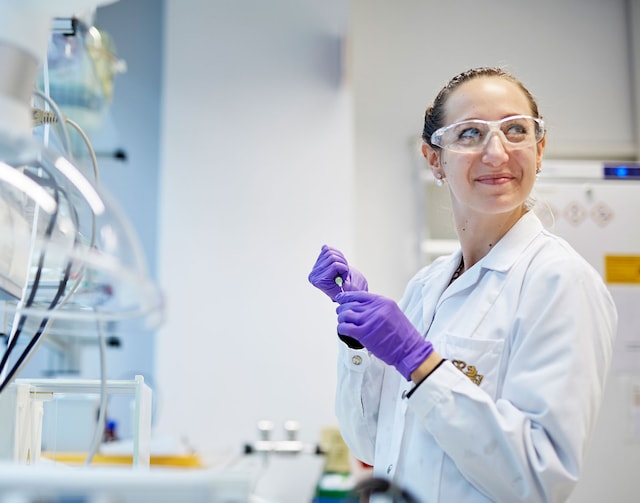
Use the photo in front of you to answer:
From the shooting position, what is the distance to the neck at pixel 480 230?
1.43 metres

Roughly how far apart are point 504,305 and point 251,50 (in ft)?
8.26

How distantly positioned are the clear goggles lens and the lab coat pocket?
13.4 inches

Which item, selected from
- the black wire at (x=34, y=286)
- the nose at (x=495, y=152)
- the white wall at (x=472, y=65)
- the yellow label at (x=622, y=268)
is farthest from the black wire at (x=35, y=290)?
the white wall at (x=472, y=65)

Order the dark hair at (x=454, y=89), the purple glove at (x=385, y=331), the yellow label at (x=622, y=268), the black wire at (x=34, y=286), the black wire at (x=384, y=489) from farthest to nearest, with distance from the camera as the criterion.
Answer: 1. the yellow label at (x=622, y=268)
2. the dark hair at (x=454, y=89)
3. the purple glove at (x=385, y=331)
4. the black wire at (x=34, y=286)
5. the black wire at (x=384, y=489)

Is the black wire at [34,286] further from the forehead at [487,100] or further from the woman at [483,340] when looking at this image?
the forehead at [487,100]

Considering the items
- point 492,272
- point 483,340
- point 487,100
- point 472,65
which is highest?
point 472,65

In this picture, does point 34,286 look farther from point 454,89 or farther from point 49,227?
point 454,89

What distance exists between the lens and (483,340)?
49.5 inches

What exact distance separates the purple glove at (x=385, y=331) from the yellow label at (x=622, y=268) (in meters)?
2.20

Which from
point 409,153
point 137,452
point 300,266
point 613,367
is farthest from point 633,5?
point 137,452

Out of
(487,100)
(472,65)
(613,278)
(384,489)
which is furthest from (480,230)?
(472,65)

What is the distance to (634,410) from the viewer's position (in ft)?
10.6

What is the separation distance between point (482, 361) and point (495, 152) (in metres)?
0.35

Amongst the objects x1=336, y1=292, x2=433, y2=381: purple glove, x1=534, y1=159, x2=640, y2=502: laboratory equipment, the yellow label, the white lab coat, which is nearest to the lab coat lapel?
the white lab coat
